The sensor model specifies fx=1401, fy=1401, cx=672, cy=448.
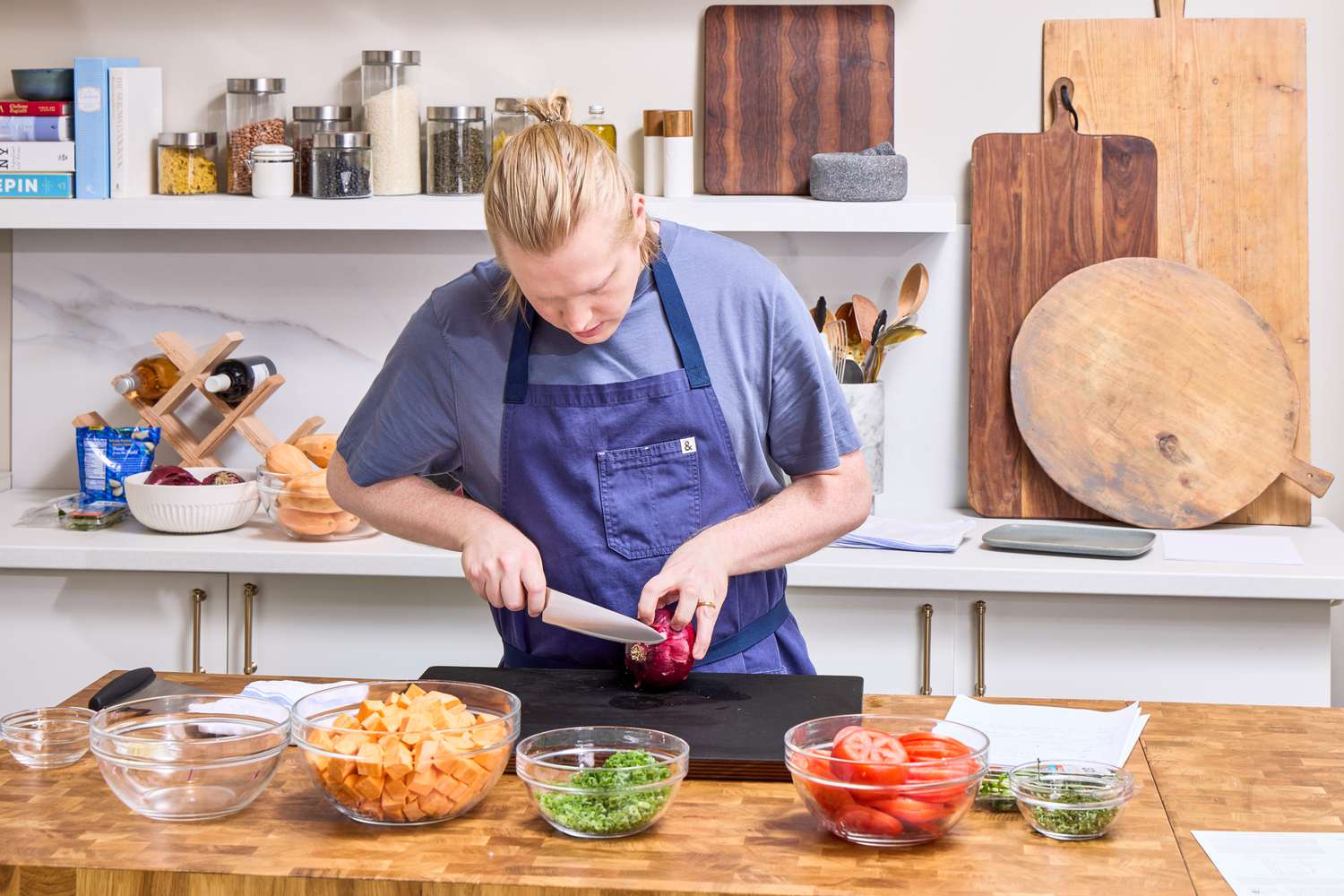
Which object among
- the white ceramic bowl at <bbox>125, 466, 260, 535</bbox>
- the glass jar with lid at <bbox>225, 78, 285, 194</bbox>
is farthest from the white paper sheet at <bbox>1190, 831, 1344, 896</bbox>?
the glass jar with lid at <bbox>225, 78, 285, 194</bbox>

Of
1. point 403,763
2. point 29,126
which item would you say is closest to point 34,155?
point 29,126

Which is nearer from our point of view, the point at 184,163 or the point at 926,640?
the point at 926,640

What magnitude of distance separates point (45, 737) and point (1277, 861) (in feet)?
3.94

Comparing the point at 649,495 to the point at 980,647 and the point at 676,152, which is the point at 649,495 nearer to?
the point at 980,647

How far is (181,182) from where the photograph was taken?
290 cm

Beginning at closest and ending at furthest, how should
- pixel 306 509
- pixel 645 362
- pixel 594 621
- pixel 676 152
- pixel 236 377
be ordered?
pixel 594 621 → pixel 645 362 → pixel 306 509 → pixel 676 152 → pixel 236 377

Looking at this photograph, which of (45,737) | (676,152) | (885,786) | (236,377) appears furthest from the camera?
(236,377)

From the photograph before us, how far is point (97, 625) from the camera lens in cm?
266

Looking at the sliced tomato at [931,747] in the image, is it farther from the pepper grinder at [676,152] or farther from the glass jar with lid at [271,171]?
the glass jar with lid at [271,171]

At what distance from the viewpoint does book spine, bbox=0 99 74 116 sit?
2869 millimetres

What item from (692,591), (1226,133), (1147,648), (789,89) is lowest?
A: (1147,648)

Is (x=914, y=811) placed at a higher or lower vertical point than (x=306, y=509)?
lower

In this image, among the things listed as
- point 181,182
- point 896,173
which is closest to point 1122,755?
point 896,173

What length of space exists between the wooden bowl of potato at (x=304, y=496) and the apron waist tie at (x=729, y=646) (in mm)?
814
